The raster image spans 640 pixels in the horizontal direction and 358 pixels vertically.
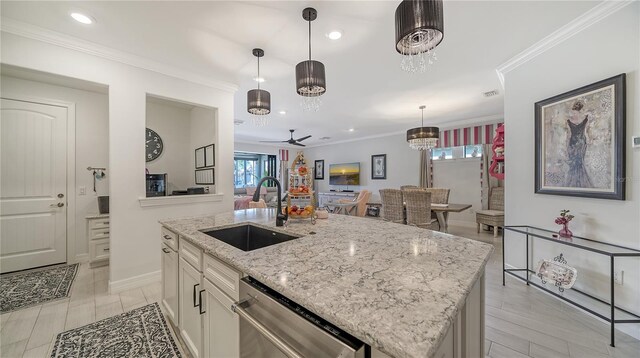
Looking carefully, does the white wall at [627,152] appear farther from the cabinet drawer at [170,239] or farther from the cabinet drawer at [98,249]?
the cabinet drawer at [98,249]

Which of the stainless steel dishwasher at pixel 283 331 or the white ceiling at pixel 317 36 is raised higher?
the white ceiling at pixel 317 36

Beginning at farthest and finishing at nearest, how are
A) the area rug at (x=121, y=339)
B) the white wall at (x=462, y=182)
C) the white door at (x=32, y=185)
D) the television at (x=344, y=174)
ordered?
1. the television at (x=344, y=174)
2. the white wall at (x=462, y=182)
3. the white door at (x=32, y=185)
4. the area rug at (x=121, y=339)

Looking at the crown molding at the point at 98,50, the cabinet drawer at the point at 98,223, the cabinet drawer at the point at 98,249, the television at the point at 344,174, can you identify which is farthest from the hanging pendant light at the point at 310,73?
the television at the point at 344,174

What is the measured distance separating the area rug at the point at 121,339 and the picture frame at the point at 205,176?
6.02ft

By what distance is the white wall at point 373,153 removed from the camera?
6.56 meters

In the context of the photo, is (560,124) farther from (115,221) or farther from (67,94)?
(67,94)

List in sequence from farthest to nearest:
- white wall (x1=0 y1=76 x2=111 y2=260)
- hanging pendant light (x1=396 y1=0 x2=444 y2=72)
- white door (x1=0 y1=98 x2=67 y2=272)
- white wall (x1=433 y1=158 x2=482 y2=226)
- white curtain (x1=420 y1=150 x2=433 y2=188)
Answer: white curtain (x1=420 y1=150 x2=433 y2=188) < white wall (x1=433 y1=158 x2=482 y2=226) < white wall (x1=0 y1=76 x2=111 y2=260) < white door (x1=0 y1=98 x2=67 y2=272) < hanging pendant light (x1=396 y1=0 x2=444 y2=72)

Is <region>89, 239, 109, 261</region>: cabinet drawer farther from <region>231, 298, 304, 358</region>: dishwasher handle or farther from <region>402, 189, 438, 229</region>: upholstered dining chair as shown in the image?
<region>402, 189, 438, 229</region>: upholstered dining chair

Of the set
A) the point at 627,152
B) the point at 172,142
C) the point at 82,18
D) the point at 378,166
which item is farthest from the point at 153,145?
the point at 378,166

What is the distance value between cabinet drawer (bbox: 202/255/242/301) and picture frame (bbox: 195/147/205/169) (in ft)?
9.41

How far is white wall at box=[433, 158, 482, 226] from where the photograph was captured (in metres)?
5.54

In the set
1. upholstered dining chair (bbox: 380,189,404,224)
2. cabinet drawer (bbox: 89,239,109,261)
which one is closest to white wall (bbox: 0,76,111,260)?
cabinet drawer (bbox: 89,239,109,261)

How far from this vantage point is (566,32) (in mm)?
2141

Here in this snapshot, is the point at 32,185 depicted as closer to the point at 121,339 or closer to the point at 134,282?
the point at 134,282
